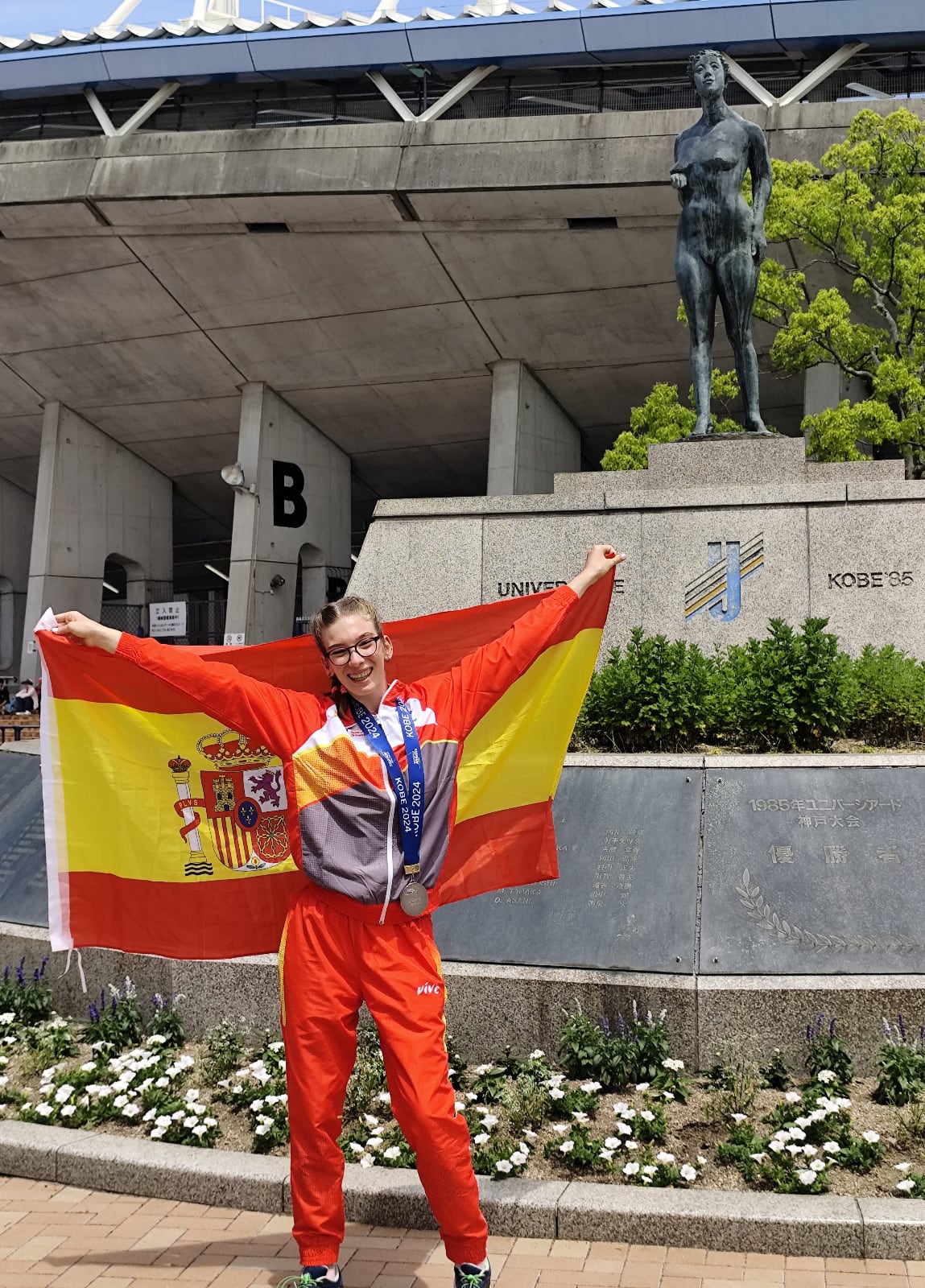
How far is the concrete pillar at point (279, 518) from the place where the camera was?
33.4 m

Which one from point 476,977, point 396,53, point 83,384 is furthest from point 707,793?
point 83,384

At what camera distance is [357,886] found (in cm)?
393

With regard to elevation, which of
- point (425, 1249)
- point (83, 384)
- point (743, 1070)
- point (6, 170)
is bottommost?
point (425, 1249)

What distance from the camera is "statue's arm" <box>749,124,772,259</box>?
10877 mm

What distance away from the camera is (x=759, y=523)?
9938 mm

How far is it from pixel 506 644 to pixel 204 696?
3.32 ft

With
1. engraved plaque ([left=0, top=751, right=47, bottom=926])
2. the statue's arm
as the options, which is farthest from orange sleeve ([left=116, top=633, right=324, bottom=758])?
the statue's arm

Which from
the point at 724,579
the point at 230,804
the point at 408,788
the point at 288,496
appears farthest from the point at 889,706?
the point at 288,496

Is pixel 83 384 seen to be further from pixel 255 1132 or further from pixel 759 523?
pixel 255 1132

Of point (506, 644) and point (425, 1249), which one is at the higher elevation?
point (506, 644)

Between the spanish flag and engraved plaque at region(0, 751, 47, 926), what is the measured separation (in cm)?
221

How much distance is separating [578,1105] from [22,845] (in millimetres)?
3936

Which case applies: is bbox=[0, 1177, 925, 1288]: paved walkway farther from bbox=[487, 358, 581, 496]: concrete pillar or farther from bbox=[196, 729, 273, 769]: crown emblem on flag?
bbox=[487, 358, 581, 496]: concrete pillar

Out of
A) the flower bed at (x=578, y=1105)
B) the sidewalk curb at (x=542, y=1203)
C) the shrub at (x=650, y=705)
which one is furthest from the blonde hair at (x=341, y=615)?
the shrub at (x=650, y=705)
